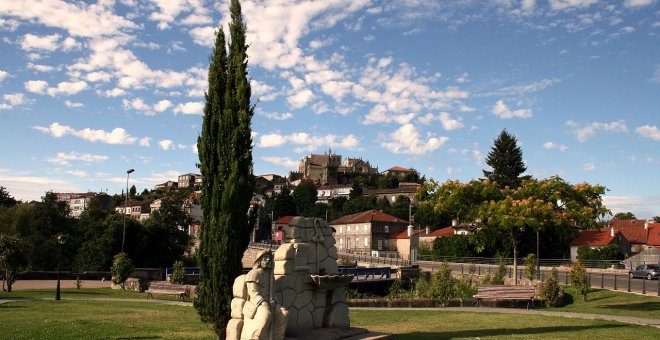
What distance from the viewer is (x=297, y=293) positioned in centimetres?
1173

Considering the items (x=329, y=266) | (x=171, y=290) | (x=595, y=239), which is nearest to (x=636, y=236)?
(x=595, y=239)

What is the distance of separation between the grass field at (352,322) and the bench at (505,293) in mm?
1450

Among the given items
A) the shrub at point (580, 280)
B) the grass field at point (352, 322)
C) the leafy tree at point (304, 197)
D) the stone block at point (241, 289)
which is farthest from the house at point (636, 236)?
the leafy tree at point (304, 197)

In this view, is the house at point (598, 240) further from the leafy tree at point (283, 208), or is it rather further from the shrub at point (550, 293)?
the leafy tree at point (283, 208)

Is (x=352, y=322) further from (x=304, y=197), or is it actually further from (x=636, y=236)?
(x=304, y=197)

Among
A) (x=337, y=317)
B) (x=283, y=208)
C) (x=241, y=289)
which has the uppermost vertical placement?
(x=283, y=208)

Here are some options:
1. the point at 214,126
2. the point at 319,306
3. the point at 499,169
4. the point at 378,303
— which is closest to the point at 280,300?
the point at 319,306

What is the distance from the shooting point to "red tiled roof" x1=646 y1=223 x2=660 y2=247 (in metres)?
63.3

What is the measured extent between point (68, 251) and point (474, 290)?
41.5m

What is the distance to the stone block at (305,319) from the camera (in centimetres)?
1179

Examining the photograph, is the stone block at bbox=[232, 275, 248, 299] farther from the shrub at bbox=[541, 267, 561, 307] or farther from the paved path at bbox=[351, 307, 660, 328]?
the shrub at bbox=[541, 267, 561, 307]

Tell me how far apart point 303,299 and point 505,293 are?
11473mm

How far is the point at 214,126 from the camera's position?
42.1ft

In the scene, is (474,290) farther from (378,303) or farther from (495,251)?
(495,251)
